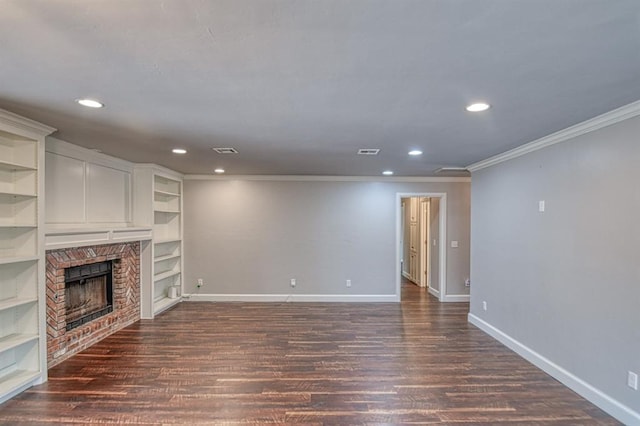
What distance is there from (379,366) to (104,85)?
3440mm

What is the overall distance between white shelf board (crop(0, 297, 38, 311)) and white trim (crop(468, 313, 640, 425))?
193 inches

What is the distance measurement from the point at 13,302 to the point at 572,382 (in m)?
4.98

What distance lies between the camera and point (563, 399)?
2.92 m

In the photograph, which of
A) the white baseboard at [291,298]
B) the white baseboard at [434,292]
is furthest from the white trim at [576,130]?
the white baseboard at [291,298]

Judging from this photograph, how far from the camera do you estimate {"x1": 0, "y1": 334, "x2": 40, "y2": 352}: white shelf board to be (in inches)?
111

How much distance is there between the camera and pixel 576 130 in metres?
3.02

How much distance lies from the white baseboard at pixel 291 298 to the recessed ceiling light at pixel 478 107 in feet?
14.8

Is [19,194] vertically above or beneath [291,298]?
above

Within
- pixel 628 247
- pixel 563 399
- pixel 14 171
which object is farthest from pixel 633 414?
pixel 14 171

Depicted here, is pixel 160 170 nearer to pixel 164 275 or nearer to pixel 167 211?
pixel 167 211

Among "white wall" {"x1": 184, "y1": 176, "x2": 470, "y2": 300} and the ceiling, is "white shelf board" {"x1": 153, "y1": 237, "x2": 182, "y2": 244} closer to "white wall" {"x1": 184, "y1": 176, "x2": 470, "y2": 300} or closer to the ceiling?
"white wall" {"x1": 184, "y1": 176, "x2": 470, "y2": 300}

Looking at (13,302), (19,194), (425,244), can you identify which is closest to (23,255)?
Answer: (13,302)

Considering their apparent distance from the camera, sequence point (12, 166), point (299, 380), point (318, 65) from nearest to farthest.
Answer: point (318, 65)
point (12, 166)
point (299, 380)

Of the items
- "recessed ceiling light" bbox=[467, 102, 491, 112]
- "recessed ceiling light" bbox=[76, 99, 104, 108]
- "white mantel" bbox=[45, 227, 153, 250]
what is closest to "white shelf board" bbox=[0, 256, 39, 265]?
"white mantel" bbox=[45, 227, 153, 250]
